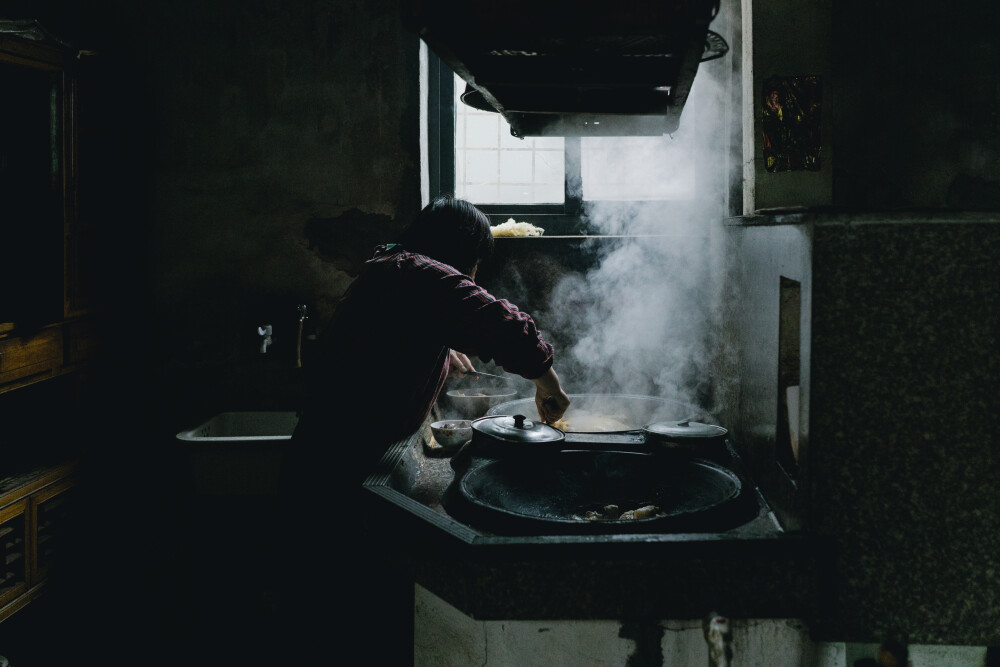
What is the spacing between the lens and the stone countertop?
5.37ft

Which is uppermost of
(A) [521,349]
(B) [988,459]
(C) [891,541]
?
(A) [521,349]

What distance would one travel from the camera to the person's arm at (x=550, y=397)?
2.74 meters

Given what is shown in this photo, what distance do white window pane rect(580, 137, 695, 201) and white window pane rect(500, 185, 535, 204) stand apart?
1.30ft

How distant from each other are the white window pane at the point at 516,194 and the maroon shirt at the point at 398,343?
2.26 m

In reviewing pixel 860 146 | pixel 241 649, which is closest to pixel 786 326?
pixel 860 146

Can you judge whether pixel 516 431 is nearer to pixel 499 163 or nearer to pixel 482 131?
pixel 499 163

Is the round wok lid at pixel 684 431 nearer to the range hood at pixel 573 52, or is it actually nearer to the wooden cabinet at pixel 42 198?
the range hood at pixel 573 52

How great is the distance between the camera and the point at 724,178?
13.0ft

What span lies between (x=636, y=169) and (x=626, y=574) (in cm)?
335

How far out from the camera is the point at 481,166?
4.80 metres

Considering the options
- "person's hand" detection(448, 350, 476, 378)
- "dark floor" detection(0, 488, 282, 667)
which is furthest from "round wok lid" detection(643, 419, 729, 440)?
"dark floor" detection(0, 488, 282, 667)

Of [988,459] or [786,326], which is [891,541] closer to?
[988,459]

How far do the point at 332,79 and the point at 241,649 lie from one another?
3575mm

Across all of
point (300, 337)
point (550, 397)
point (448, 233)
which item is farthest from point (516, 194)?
point (550, 397)
